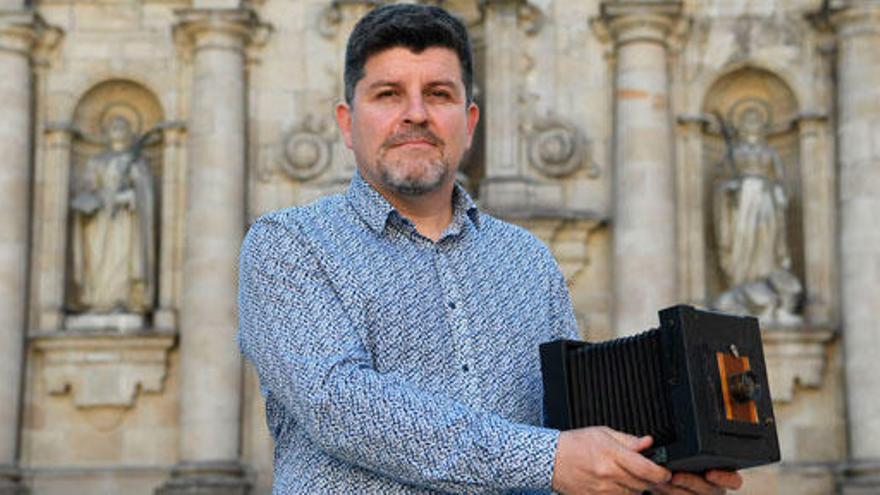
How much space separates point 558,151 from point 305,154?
226 cm

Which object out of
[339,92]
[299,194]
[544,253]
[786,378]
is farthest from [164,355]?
[544,253]

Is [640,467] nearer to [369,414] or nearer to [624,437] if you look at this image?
[624,437]

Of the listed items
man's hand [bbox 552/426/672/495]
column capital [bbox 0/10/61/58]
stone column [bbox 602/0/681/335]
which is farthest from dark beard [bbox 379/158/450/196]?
column capital [bbox 0/10/61/58]

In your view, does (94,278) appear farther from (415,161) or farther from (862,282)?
(415,161)

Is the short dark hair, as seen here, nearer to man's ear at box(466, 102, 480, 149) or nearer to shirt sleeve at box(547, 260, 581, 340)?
man's ear at box(466, 102, 480, 149)

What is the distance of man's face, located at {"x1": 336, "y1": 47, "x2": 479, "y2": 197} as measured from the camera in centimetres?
245

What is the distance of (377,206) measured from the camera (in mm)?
2514

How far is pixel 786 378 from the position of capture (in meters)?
13.5

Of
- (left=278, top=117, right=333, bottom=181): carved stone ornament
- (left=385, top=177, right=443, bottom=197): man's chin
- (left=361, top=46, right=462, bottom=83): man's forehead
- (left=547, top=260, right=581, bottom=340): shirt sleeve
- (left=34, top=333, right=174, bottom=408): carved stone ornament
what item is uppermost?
(left=278, top=117, right=333, bottom=181): carved stone ornament

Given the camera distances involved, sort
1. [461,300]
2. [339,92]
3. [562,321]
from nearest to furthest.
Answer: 1. [461,300]
2. [562,321]
3. [339,92]

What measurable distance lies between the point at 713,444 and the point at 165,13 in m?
13.0

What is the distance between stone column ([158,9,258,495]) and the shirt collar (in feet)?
36.1

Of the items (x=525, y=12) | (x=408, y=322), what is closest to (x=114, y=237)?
(x=525, y=12)

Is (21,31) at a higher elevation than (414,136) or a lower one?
higher
